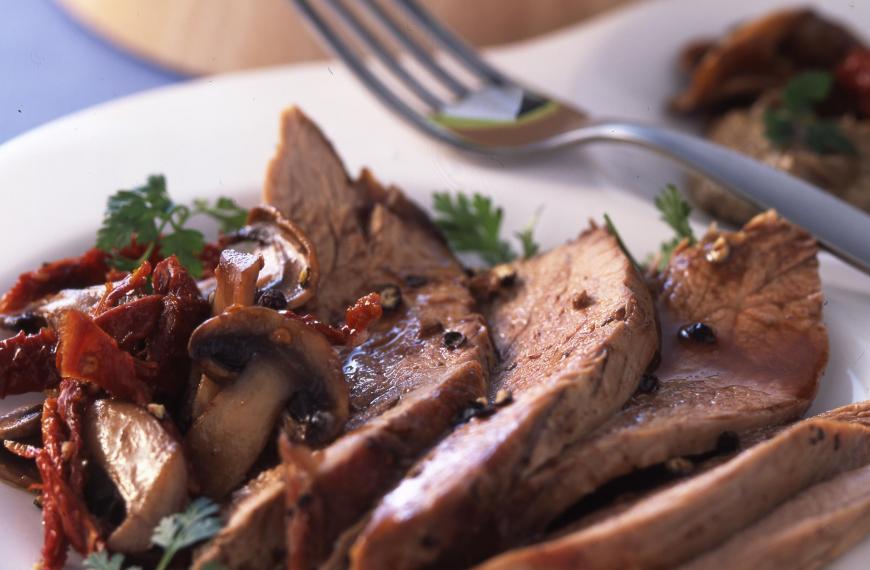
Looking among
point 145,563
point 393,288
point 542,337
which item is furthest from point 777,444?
point 145,563

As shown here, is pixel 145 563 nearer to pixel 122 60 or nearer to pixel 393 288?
pixel 393 288

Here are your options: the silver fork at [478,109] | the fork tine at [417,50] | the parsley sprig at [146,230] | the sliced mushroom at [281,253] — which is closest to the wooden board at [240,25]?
the silver fork at [478,109]

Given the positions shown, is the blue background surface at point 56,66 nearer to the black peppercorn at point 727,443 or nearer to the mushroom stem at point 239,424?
the mushroom stem at point 239,424

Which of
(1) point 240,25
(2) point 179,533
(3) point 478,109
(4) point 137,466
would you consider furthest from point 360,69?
(2) point 179,533

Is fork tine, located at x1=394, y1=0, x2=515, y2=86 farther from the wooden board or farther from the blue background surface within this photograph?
the blue background surface

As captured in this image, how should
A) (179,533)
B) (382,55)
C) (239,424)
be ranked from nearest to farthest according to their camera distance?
(179,533) < (239,424) < (382,55)

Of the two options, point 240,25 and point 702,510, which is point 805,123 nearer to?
point 702,510
